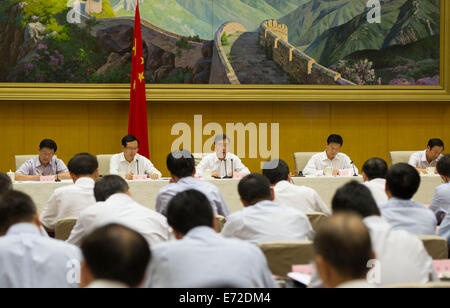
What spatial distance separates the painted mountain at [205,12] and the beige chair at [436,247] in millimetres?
5853

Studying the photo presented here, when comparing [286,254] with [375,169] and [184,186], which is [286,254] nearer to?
[184,186]

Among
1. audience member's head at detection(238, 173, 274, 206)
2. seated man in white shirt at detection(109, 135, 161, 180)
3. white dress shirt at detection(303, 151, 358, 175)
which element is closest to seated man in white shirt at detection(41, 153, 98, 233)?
audience member's head at detection(238, 173, 274, 206)

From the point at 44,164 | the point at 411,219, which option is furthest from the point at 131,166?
the point at 411,219

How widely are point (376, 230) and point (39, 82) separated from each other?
6.31 metres

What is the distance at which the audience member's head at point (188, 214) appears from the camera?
2209 mm

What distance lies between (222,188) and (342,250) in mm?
4235

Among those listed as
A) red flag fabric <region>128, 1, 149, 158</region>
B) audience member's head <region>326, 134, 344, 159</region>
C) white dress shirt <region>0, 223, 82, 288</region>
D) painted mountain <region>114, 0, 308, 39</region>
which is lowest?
white dress shirt <region>0, 223, 82, 288</region>

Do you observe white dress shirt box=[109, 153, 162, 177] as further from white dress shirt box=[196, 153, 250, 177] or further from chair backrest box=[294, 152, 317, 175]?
chair backrest box=[294, 152, 317, 175]

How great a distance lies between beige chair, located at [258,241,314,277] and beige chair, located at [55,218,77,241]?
1.44 meters

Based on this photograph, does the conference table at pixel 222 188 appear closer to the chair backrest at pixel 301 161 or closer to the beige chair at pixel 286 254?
the chair backrest at pixel 301 161

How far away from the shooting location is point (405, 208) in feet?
10.1

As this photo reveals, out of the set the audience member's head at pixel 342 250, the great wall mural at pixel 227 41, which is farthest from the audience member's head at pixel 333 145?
the audience member's head at pixel 342 250

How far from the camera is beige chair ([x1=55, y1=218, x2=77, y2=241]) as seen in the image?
3.47 m
